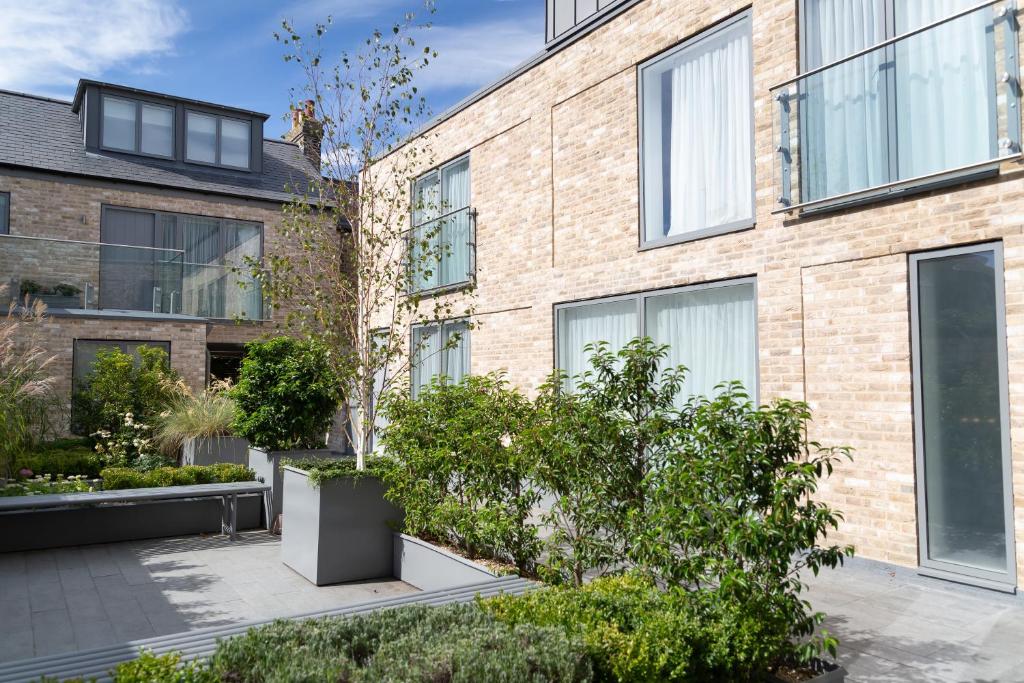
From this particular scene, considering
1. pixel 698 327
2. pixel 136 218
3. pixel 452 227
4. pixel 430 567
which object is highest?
pixel 136 218

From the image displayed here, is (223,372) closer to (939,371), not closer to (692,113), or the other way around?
(692,113)

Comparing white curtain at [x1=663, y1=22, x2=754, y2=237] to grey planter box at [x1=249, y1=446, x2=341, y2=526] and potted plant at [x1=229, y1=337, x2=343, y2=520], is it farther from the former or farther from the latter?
grey planter box at [x1=249, y1=446, x2=341, y2=526]

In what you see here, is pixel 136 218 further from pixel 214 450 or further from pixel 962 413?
pixel 962 413

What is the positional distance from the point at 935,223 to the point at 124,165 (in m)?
17.4

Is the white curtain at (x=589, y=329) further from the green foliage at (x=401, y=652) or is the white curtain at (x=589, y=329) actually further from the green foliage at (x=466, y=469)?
the green foliage at (x=401, y=652)

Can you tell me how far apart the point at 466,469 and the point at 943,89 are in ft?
16.0

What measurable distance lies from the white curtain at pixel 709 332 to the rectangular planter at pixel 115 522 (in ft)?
16.5

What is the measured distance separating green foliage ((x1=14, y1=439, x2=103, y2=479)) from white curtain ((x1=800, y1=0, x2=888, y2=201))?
9552mm

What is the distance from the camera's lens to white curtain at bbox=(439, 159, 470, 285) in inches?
470

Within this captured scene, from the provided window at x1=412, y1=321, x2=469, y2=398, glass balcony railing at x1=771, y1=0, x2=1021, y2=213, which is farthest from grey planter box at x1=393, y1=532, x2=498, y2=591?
window at x1=412, y1=321, x2=469, y2=398

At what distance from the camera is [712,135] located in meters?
7.96

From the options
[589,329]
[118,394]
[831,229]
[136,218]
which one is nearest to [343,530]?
[589,329]

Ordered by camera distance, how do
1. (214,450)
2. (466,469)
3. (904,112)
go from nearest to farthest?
1. (466,469)
2. (904,112)
3. (214,450)

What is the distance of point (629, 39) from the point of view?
889 centimetres
